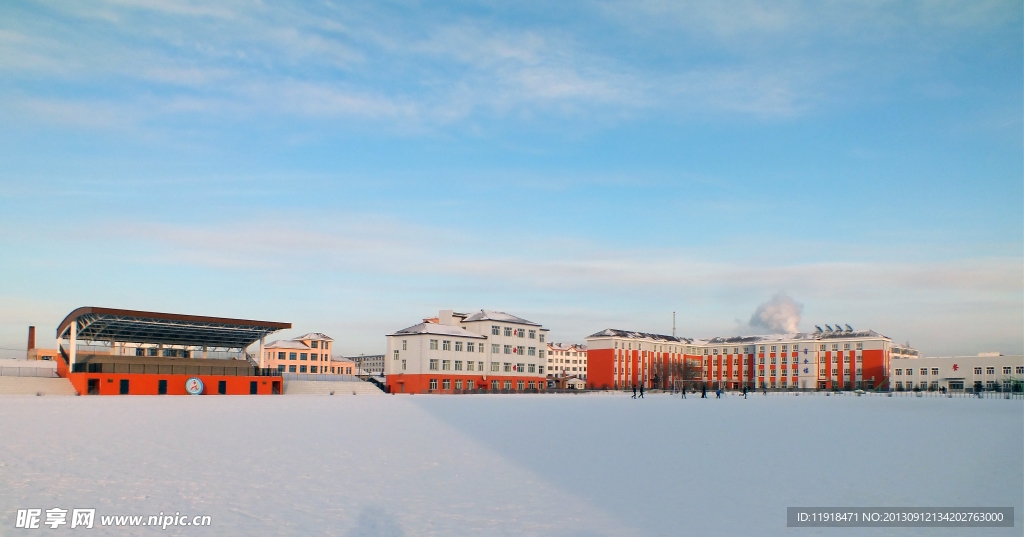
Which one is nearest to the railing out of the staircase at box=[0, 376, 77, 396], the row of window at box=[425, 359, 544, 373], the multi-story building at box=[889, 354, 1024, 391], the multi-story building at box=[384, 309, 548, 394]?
the multi-story building at box=[384, 309, 548, 394]

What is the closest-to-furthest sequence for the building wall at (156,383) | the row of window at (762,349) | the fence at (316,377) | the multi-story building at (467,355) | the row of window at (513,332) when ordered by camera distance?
the building wall at (156,383) < the fence at (316,377) < the multi-story building at (467,355) < the row of window at (513,332) < the row of window at (762,349)

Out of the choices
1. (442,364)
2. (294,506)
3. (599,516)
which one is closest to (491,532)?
(599,516)

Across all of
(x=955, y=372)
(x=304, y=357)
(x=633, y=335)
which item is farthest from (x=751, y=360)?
(x=304, y=357)

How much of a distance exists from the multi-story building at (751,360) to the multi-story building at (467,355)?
142 feet

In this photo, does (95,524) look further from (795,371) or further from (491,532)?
(795,371)

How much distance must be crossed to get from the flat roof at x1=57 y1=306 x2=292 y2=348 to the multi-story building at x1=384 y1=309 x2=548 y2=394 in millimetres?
18814

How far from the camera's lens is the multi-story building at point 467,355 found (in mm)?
85312

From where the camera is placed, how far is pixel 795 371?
14750 cm

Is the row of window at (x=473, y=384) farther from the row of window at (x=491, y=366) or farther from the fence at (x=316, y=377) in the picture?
the fence at (x=316, y=377)

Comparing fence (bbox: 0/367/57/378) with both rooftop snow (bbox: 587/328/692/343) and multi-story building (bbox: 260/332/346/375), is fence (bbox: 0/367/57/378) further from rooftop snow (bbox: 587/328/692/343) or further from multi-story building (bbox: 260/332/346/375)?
rooftop snow (bbox: 587/328/692/343)

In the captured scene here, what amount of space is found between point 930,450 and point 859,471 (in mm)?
5884

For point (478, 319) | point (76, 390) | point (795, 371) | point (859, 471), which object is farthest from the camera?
point (795, 371)

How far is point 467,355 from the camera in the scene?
89.8 meters

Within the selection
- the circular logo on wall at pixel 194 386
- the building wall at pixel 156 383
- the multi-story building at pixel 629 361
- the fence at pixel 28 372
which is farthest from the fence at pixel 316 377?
the multi-story building at pixel 629 361
